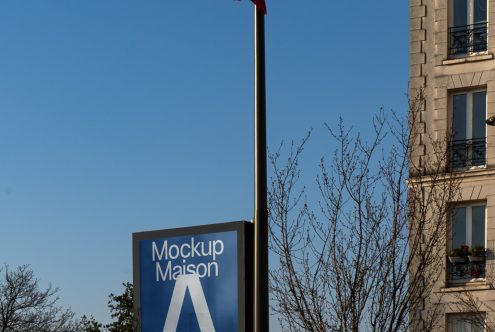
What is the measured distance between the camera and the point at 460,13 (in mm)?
32781

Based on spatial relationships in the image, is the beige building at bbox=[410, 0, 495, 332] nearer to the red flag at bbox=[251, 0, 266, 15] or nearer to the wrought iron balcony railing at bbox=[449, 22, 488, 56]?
the wrought iron balcony railing at bbox=[449, 22, 488, 56]

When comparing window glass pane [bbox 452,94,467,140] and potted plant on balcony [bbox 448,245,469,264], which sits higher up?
window glass pane [bbox 452,94,467,140]

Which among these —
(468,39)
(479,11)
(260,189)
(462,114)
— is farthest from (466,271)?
(260,189)

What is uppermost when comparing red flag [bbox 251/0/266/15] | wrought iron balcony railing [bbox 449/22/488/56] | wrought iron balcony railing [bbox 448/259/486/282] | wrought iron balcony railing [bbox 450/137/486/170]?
wrought iron balcony railing [bbox 449/22/488/56]

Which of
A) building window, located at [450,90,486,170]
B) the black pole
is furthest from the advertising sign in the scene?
building window, located at [450,90,486,170]

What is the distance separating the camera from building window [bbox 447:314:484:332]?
30422 mm

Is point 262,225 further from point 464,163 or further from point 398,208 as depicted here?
point 464,163

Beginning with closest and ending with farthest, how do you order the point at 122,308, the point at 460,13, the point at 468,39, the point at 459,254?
the point at 459,254
the point at 468,39
the point at 460,13
the point at 122,308

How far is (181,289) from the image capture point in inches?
368

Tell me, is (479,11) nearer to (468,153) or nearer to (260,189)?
(468,153)

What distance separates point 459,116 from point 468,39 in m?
2.27

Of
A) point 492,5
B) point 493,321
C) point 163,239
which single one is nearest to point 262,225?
point 163,239

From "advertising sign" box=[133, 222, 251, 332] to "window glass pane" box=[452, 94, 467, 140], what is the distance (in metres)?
22.8

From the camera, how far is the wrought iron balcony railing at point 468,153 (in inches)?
1251
